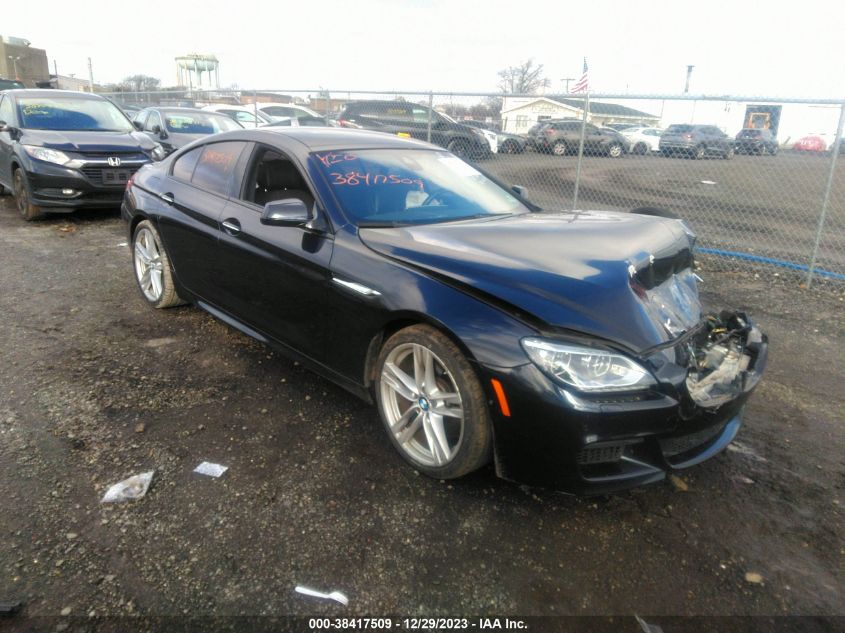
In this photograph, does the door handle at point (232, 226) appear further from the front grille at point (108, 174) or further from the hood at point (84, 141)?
the hood at point (84, 141)

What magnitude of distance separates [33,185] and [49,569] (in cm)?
711

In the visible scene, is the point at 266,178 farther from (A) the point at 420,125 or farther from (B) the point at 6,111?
(A) the point at 420,125

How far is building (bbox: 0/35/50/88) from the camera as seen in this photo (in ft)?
181

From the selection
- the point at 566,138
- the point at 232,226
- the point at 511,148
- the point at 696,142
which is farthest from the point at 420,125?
the point at 232,226

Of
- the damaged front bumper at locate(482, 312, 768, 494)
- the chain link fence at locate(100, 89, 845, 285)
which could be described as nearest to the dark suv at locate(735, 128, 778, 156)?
the chain link fence at locate(100, 89, 845, 285)

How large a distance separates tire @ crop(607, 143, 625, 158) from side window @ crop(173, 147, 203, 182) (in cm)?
765

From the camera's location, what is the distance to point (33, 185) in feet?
25.3

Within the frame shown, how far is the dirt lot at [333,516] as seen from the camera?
215cm

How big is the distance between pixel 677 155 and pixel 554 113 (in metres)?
1.90

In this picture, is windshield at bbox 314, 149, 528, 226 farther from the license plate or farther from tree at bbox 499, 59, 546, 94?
tree at bbox 499, 59, 546, 94

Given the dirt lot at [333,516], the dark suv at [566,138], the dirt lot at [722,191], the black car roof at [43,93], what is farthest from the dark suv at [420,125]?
the dirt lot at [333,516]

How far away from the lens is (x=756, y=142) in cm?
→ 678

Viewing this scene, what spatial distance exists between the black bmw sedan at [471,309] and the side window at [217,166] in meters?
0.02

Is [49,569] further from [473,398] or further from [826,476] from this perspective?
[826,476]
